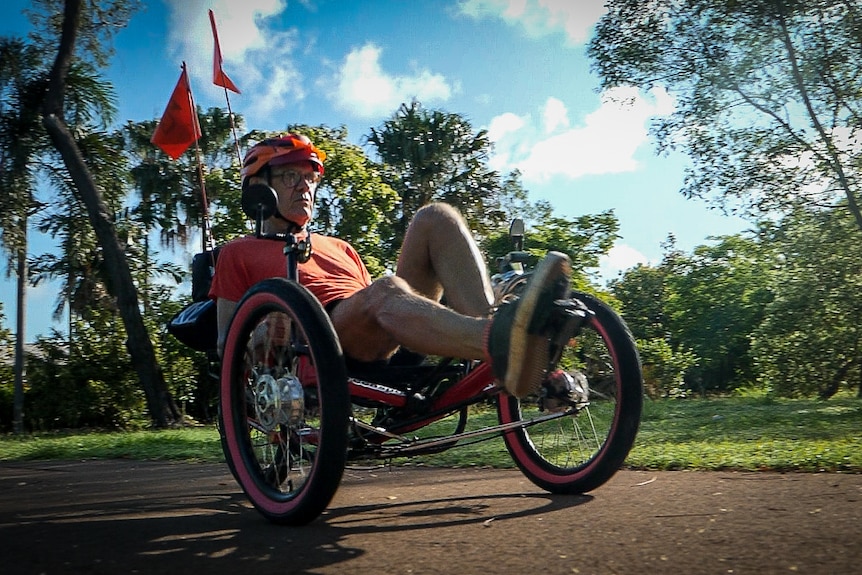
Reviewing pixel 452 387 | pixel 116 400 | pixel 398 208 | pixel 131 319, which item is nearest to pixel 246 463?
pixel 452 387

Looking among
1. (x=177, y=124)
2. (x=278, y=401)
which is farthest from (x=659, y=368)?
(x=278, y=401)

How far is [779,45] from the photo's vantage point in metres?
13.5

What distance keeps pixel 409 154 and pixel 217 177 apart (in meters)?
8.56

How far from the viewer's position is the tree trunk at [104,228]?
13.6 metres

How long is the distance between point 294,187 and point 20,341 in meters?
16.2

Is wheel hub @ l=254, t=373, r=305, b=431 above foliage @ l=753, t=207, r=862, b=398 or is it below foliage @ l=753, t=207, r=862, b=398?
below

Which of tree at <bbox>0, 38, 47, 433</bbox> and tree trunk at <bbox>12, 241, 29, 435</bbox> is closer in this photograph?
tree at <bbox>0, 38, 47, 433</bbox>

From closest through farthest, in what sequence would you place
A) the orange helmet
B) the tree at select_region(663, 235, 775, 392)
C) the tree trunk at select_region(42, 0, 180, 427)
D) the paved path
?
1. the paved path
2. the orange helmet
3. the tree trunk at select_region(42, 0, 180, 427)
4. the tree at select_region(663, 235, 775, 392)

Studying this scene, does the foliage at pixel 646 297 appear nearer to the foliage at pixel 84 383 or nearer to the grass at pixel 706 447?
the foliage at pixel 84 383

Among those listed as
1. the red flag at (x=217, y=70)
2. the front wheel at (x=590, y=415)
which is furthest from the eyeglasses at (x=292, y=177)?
the red flag at (x=217, y=70)

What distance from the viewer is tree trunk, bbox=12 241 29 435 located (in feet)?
55.8

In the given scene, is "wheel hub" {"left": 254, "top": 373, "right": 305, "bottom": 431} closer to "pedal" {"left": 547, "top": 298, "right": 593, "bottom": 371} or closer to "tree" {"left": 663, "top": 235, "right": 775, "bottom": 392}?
"pedal" {"left": 547, "top": 298, "right": 593, "bottom": 371}

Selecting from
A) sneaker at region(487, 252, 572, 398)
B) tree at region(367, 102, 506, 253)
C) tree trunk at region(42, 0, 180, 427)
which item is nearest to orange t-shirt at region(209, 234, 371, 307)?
sneaker at region(487, 252, 572, 398)

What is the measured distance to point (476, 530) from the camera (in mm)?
2592
